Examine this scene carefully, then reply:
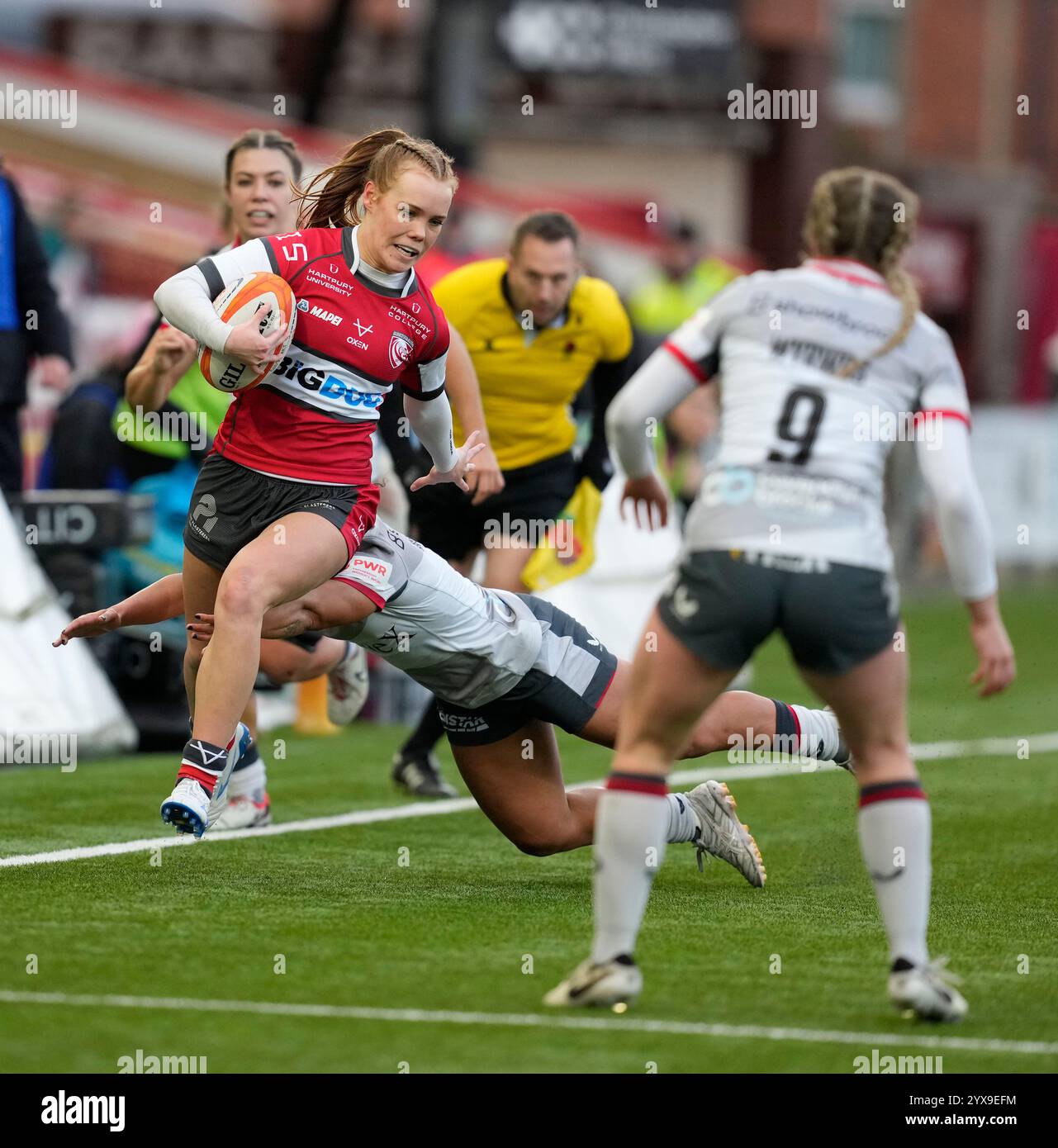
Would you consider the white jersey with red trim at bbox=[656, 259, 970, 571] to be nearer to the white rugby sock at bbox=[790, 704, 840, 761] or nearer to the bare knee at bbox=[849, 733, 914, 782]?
the bare knee at bbox=[849, 733, 914, 782]

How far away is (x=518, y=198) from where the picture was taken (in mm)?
20938

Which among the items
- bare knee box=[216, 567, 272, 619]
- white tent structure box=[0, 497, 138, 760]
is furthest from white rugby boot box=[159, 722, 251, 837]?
white tent structure box=[0, 497, 138, 760]

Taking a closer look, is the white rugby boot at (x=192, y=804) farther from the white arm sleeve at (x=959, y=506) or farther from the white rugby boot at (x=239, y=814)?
the white arm sleeve at (x=959, y=506)

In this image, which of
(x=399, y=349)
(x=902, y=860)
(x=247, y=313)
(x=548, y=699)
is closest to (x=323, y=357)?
(x=399, y=349)

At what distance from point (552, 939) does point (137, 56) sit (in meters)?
21.3

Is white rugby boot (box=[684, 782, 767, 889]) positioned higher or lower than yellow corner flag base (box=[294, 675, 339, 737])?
lower

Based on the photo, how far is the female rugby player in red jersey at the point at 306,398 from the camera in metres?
6.51

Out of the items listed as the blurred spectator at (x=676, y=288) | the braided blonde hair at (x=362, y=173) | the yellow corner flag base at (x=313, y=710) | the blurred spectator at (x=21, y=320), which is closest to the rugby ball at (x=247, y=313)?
the braided blonde hair at (x=362, y=173)

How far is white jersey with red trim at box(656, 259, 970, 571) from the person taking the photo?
5.29 m

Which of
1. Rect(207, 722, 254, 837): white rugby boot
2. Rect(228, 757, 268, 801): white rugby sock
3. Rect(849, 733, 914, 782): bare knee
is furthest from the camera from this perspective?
Rect(228, 757, 268, 801): white rugby sock

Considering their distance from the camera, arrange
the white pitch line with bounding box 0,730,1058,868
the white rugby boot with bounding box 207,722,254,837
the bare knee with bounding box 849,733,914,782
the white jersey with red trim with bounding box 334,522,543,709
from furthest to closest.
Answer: the white pitch line with bounding box 0,730,1058,868
the white jersey with red trim with bounding box 334,522,543,709
the white rugby boot with bounding box 207,722,254,837
the bare knee with bounding box 849,733,914,782

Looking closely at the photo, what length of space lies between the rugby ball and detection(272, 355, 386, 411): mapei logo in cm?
9

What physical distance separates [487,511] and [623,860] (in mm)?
4259

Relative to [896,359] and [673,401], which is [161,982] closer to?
[673,401]
